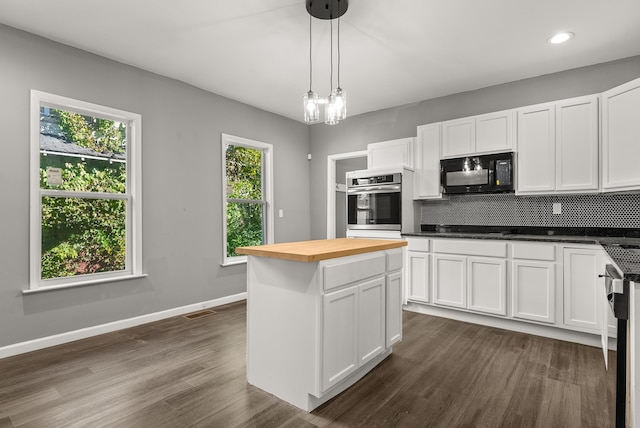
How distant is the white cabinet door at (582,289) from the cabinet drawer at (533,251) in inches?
4.4

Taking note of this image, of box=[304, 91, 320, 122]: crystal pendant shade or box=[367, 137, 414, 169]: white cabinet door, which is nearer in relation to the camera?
box=[304, 91, 320, 122]: crystal pendant shade

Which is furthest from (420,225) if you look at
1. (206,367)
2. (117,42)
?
(117,42)

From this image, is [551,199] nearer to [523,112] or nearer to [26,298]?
[523,112]

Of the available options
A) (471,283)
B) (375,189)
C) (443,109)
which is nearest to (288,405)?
(471,283)

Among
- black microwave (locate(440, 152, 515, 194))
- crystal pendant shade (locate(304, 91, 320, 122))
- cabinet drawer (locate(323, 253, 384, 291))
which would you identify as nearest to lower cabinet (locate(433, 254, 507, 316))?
black microwave (locate(440, 152, 515, 194))

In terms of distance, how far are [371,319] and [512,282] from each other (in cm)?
178

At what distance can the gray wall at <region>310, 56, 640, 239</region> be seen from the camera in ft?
11.1

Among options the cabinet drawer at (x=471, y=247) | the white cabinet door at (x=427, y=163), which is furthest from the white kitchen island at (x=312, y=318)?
the white cabinet door at (x=427, y=163)

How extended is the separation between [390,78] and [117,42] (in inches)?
109

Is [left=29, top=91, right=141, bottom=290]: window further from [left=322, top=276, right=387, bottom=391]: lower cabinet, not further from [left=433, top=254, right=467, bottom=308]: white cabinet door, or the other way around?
[left=433, top=254, right=467, bottom=308]: white cabinet door

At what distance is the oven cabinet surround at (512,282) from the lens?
116 inches

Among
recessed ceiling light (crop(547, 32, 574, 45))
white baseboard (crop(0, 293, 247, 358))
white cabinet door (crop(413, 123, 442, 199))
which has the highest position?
recessed ceiling light (crop(547, 32, 574, 45))

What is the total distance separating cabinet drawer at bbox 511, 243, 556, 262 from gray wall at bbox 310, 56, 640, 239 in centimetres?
167

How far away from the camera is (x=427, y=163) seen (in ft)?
13.9
